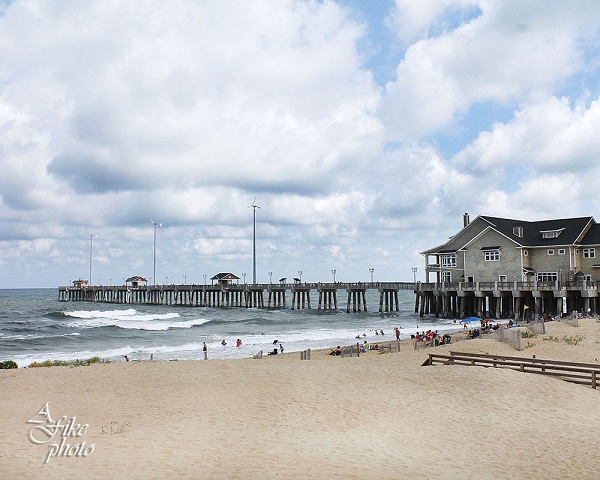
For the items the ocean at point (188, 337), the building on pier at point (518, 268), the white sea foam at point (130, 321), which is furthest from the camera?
the white sea foam at point (130, 321)

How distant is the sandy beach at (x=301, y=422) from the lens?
9.06 m

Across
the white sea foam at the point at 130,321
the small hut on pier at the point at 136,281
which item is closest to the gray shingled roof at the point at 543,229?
the white sea foam at the point at 130,321

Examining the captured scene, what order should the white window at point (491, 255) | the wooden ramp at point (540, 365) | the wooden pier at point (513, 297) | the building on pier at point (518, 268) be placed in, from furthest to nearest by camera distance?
the white window at point (491, 255) → the building on pier at point (518, 268) → the wooden pier at point (513, 297) → the wooden ramp at point (540, 365)

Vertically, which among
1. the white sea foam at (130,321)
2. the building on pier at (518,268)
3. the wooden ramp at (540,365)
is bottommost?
the white sea foam at (130,321)

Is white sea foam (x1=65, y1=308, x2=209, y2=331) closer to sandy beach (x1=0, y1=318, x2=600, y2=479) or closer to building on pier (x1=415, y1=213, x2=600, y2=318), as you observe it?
building on pier (x1=415, y1=213, x2=600, y2=318)

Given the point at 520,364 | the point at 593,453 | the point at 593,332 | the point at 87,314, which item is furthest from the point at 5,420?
the point at 87,314

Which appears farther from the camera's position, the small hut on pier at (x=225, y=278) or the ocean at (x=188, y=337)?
the small hut on pier at (x=225, y=278)

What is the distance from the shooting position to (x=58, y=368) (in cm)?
2031

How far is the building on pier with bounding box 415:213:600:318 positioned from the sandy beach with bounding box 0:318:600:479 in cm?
2954

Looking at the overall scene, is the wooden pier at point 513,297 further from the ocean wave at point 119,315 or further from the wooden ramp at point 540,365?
the ocean wave at point 119,315

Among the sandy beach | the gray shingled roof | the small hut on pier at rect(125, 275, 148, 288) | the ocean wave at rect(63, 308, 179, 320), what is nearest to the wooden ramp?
the sandy beach

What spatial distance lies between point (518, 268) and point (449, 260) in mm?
7947

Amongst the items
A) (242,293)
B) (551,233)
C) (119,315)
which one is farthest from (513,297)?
(242,293)

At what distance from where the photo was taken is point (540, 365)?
1661 cm
